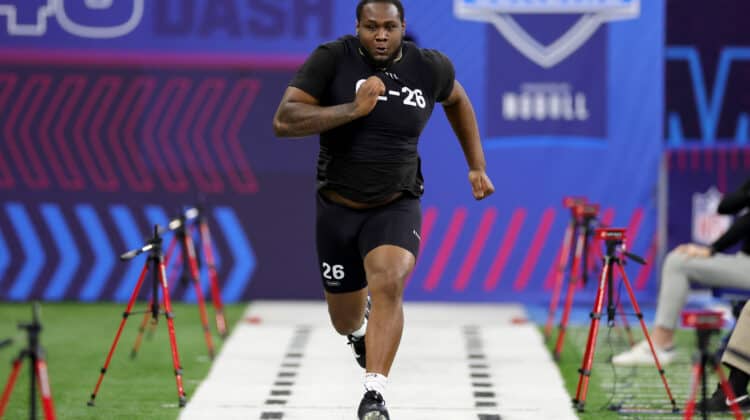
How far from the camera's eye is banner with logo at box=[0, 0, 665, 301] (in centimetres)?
1212

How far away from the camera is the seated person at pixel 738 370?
7.16 m

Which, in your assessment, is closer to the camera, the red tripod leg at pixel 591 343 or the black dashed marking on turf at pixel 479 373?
the red tripod leg at pixel 591 343

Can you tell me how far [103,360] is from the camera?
9.23m

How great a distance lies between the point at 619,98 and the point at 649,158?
60 cm

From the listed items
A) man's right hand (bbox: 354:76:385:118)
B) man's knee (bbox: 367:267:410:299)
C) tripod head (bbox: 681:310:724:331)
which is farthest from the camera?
man's knee (bbox: 367:267:410:299)

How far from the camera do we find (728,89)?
12.4 meters

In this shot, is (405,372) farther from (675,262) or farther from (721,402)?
(721,402)

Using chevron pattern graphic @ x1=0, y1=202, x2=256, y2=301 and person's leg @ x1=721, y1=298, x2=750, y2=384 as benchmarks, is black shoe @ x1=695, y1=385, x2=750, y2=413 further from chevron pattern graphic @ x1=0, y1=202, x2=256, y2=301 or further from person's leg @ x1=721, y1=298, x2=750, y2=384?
chevron pattern graphic @ x1=0, y1=202, x2=256, y2=301

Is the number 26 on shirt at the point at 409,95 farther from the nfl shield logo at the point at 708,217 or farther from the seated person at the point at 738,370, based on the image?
the nfl shield logo at the point at 708,217

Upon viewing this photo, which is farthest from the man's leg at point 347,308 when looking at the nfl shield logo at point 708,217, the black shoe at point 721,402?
the nfl shield logo at point 708,217

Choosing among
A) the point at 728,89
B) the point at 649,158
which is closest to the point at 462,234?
the point at 649,158

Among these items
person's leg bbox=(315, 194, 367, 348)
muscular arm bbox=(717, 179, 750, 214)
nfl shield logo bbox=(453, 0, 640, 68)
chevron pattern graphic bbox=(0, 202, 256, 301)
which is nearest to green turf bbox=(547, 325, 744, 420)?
muscular arm bbox=(717, 179, 750, 214)

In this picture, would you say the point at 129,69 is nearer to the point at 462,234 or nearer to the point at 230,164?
the point at 230,164

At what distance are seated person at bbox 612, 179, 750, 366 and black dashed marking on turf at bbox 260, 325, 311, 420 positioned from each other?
211cm
